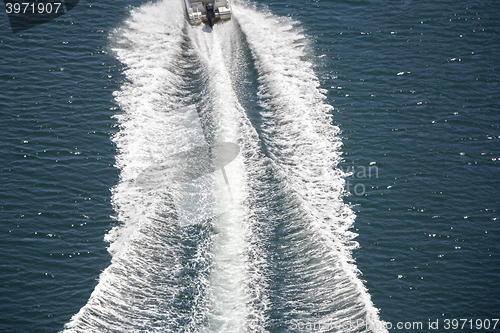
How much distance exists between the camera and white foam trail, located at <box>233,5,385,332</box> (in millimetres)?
20578

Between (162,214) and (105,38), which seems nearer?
(162,214)

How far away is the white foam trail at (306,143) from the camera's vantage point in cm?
2058

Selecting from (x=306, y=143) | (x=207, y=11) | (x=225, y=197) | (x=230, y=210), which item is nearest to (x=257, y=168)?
(x=225, y=197)

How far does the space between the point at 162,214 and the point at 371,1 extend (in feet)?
98.2

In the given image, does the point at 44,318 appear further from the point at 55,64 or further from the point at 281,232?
the point at 55,64

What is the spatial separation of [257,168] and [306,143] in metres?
4.18

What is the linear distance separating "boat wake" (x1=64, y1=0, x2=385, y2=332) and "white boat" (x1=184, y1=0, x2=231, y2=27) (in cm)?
112

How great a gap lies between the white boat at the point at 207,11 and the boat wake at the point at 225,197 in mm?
1117

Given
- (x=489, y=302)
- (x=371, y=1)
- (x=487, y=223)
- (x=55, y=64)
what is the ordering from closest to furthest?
(x=489, y=302) < (x=487, y=223) < (x=55, y=64) < (x=371, y=1)

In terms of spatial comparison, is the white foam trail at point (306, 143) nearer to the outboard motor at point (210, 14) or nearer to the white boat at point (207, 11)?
the white boat at point (207, 11)

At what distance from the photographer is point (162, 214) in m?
24.2

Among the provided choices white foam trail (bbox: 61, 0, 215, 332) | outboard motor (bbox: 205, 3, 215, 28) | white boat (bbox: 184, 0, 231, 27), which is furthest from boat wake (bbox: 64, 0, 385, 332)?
white boat (bbox: 184, 0, 231, 27)

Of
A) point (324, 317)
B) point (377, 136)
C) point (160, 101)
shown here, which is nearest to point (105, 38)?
point (160, 101)

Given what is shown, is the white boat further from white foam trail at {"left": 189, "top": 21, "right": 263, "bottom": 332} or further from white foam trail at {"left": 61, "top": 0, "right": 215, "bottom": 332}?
white foam trail at {"left": 61, "top": 0, "right": 215, "bottom": 332}
